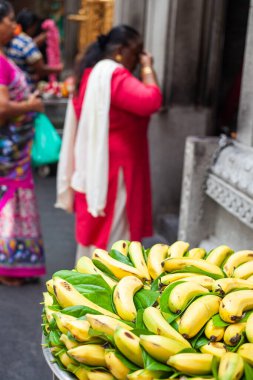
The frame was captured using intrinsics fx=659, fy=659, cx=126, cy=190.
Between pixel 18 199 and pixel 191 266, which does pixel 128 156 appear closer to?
pixel 18 199

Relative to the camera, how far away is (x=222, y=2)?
527cm

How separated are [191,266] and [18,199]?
110 inches

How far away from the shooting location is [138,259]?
8.10ft

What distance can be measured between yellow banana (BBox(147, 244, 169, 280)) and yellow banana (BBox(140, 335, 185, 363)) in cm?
56

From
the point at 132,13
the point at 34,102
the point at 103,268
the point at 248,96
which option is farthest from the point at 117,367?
the point at 132,13

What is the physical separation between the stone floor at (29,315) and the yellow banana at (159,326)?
1.93 metres

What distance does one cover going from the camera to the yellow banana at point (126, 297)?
2051mm

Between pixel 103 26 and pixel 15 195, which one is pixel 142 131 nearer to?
pixel 15 195

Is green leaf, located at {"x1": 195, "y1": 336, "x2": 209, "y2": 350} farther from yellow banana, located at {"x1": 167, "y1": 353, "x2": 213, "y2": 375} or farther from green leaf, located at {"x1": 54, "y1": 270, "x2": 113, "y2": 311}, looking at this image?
green leaf, located at {"x1": 54, "y1": 270, "x2": 113, "y2": 311}

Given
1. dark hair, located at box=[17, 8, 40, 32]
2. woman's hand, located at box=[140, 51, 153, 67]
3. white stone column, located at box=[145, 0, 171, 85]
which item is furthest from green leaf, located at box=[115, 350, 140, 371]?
dark hair, located at box=[17, 8, 40, 32]

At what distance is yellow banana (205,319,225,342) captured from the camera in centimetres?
192

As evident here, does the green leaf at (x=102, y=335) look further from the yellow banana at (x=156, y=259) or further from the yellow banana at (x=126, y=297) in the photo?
the yellow banana at (x=156, y=259)

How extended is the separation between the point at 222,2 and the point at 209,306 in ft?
12.5

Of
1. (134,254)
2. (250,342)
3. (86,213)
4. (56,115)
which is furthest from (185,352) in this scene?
(56,115)
